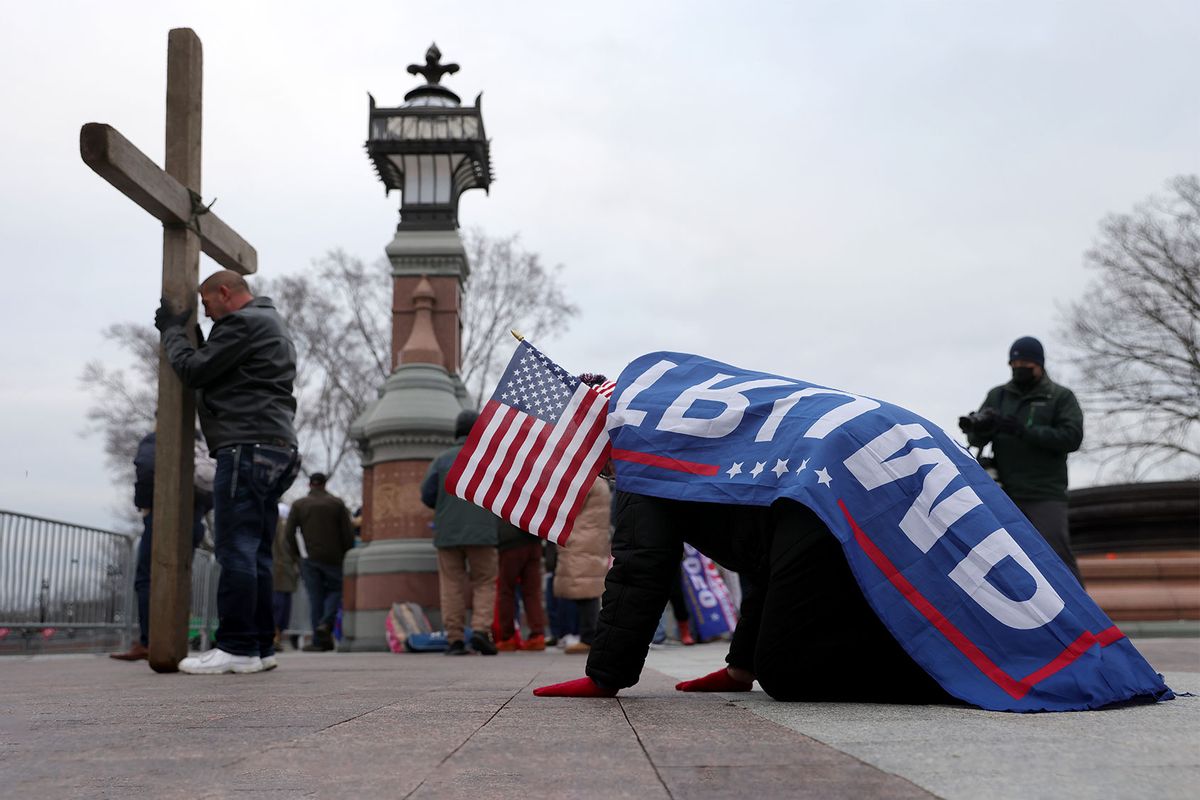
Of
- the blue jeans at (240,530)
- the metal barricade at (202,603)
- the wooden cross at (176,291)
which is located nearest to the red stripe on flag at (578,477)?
the blue jeans at (240,530)

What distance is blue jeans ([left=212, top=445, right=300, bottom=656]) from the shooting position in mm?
5875

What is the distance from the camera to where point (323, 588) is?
12.9 m

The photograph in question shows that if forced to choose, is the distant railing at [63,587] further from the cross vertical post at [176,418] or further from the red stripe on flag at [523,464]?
the red stripe on flag at [523,464]

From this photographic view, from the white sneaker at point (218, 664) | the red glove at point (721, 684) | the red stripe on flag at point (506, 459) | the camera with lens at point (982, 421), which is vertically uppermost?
the camera with lens at point (982, 421)

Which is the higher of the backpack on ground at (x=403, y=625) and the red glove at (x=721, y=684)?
the backpack on ground at (x=403, y=625)

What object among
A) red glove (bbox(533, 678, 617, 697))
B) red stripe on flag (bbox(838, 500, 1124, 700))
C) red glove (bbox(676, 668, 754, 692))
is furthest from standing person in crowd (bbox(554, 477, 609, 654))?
red stripe on flag (bbox(838, 500, 1124, 700))

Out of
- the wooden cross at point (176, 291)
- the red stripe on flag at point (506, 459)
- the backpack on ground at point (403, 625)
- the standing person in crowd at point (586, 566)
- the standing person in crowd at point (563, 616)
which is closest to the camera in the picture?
the red stripe on flag at point (506, 459)

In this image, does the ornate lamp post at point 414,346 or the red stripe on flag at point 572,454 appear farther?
the ornate lamp post at point 414,346

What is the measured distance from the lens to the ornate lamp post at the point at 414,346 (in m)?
12.6

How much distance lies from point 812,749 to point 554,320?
26.5 m

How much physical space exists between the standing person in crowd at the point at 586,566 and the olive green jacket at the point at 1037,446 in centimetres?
360

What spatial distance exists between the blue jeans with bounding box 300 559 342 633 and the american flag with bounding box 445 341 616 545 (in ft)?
28.0

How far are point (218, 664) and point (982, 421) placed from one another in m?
4.24

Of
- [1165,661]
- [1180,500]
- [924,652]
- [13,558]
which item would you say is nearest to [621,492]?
[924,652]
